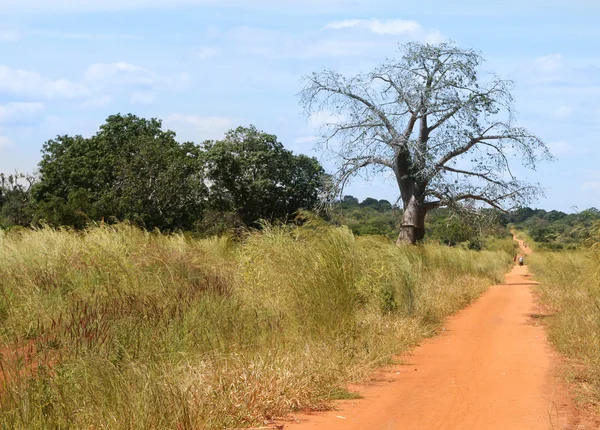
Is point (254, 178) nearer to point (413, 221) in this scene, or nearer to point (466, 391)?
point (413, 221)

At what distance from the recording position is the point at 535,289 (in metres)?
24.4

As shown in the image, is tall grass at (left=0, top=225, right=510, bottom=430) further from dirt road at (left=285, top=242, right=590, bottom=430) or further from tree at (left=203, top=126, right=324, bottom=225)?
tree at (left=203, top=126, right=324, bottom=225)

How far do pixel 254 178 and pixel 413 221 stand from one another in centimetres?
1543

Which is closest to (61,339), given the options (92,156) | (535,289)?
(535,289)

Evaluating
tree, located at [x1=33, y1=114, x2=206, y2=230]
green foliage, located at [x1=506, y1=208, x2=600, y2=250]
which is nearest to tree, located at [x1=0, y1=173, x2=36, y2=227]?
tree, located at [x1=33, y1=114, x2=206, y2=230]

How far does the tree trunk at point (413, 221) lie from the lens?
79.9 feet

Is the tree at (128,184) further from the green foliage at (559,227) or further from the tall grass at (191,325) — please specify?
the tall grass at (191,325)

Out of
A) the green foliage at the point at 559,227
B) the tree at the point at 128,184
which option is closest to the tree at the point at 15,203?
the tree at the point at 128,184

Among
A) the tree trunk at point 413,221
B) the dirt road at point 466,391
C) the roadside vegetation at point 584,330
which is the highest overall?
the tree trunk at point 413,221

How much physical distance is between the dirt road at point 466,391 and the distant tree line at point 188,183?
21.9 metres

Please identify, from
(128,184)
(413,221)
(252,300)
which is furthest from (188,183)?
(252,300)

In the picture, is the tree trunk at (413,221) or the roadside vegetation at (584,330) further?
the tree trunk at (413,221)

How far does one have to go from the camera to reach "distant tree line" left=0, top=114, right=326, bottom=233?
1399 inches

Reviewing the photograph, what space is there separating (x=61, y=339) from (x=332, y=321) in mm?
4141
